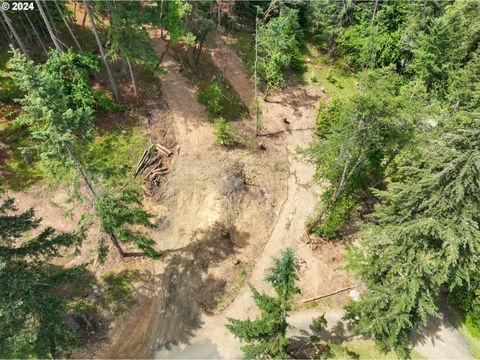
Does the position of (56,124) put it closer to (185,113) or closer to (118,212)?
(118,212)

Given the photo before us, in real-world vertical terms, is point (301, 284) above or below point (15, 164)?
below

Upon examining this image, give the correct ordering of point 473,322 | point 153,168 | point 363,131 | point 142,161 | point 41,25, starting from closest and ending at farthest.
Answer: point 363,131
point 473,322
point 142,161
point 153,168
point 41,25

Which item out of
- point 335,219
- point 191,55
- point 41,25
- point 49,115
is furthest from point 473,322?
point 41,25

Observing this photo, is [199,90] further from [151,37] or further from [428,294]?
[428,294]

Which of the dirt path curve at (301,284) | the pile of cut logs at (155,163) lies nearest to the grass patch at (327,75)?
the dirt path curve at (301,284)

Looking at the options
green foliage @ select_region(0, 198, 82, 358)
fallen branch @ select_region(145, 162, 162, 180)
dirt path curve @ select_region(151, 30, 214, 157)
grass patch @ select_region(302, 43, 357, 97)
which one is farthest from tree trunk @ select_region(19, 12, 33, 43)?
grass patch @ select_region(302, 43, 357, 97)

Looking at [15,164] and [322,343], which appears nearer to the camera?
[322,343]
